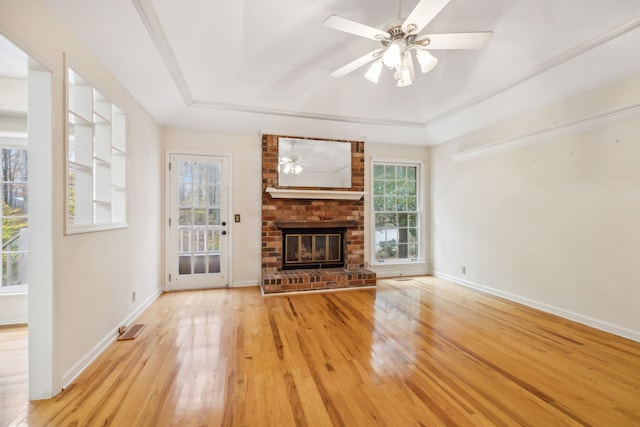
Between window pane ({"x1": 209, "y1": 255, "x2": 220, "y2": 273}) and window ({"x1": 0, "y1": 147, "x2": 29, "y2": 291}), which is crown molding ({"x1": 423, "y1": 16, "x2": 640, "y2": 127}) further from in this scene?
window ({"x1": 0, "y1": 147, "x2": 29, "y2": 291})

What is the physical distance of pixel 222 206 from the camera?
4250 mm

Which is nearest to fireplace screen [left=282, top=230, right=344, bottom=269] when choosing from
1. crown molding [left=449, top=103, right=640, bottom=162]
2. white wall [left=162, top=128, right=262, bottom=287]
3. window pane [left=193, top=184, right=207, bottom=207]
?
white wall [left=162, top=128, right=262, bottom=287]

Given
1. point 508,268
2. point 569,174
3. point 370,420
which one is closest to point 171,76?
point 370,420

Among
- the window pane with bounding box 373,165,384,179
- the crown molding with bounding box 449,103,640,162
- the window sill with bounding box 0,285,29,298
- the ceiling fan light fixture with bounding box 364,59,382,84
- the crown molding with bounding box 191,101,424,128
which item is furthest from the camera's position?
the window pane with bounding box 373,165,384,179

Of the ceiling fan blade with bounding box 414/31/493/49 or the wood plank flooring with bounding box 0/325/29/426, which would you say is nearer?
the wood plank flooring with bounding box 0/325/29/426

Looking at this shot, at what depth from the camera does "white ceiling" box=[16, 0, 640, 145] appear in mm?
2115

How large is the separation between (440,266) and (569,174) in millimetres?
2440

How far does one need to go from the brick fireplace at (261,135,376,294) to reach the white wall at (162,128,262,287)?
0.19 m

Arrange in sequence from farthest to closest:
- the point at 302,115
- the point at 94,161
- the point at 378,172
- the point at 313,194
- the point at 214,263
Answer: the point at 378,172, the point at 313,194, the point at 214,263, the point at 302,115, the point at 94,161

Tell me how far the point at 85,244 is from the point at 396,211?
4.42 metres

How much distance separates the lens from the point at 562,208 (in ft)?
10.1

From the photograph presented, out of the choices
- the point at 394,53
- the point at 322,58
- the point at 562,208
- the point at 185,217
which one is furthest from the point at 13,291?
the point at 562,208

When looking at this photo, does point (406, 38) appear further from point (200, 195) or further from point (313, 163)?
point (200, 195)

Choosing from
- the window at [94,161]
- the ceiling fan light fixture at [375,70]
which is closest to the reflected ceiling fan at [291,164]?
the window at [94,161]
